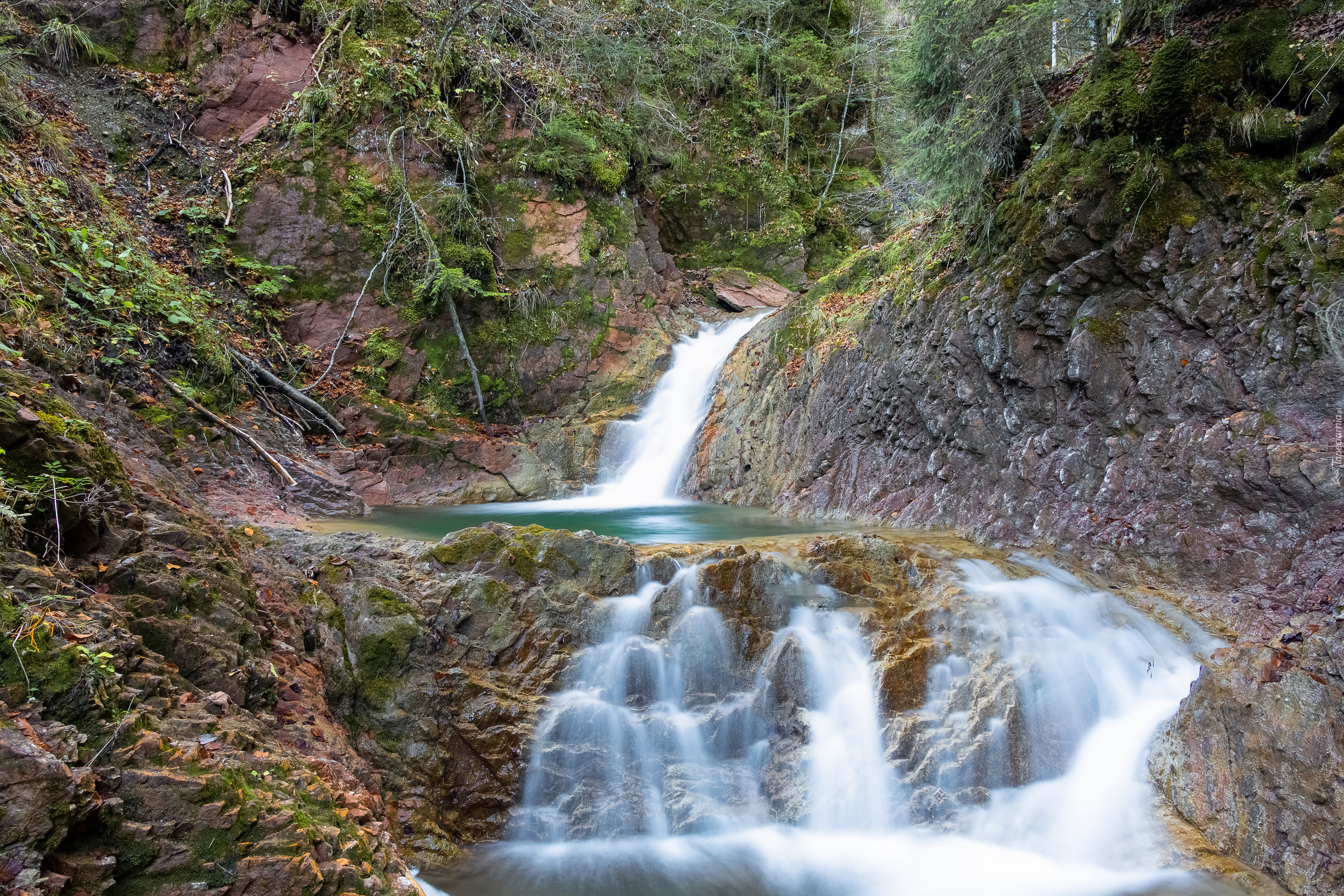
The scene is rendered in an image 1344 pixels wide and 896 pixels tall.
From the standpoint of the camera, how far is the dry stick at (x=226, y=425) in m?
7.67

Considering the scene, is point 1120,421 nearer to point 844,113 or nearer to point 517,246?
point 517,246

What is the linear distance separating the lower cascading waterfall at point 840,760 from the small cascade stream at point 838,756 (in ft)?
0.04

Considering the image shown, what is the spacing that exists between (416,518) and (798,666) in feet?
18.8

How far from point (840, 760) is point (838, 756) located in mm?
24

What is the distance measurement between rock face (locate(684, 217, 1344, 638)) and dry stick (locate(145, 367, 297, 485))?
6257 mm

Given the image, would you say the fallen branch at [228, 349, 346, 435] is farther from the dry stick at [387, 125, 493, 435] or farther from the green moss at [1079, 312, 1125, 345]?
the green moss at [1079, 312, 1125, 345]

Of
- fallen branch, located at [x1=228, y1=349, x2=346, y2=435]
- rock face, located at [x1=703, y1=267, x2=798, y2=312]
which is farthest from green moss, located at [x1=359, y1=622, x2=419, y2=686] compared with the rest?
rock face, located at [x1=703, y1=267, x2=798, y2=312]

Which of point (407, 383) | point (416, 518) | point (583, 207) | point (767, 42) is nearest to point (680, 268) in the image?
point (583, 207)

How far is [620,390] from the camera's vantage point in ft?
42.8

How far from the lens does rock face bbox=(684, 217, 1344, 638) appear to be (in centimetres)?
527

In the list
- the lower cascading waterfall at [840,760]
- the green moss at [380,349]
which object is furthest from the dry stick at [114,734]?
the green moss at [380,349]

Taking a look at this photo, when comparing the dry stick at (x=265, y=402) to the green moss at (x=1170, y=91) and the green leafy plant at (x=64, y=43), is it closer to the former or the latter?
the green leafy plant at (x=64, y=43)

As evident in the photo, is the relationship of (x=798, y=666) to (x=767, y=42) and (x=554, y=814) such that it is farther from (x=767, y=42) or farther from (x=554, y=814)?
(x=767, y=42)

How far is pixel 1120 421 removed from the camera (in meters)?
6.47
